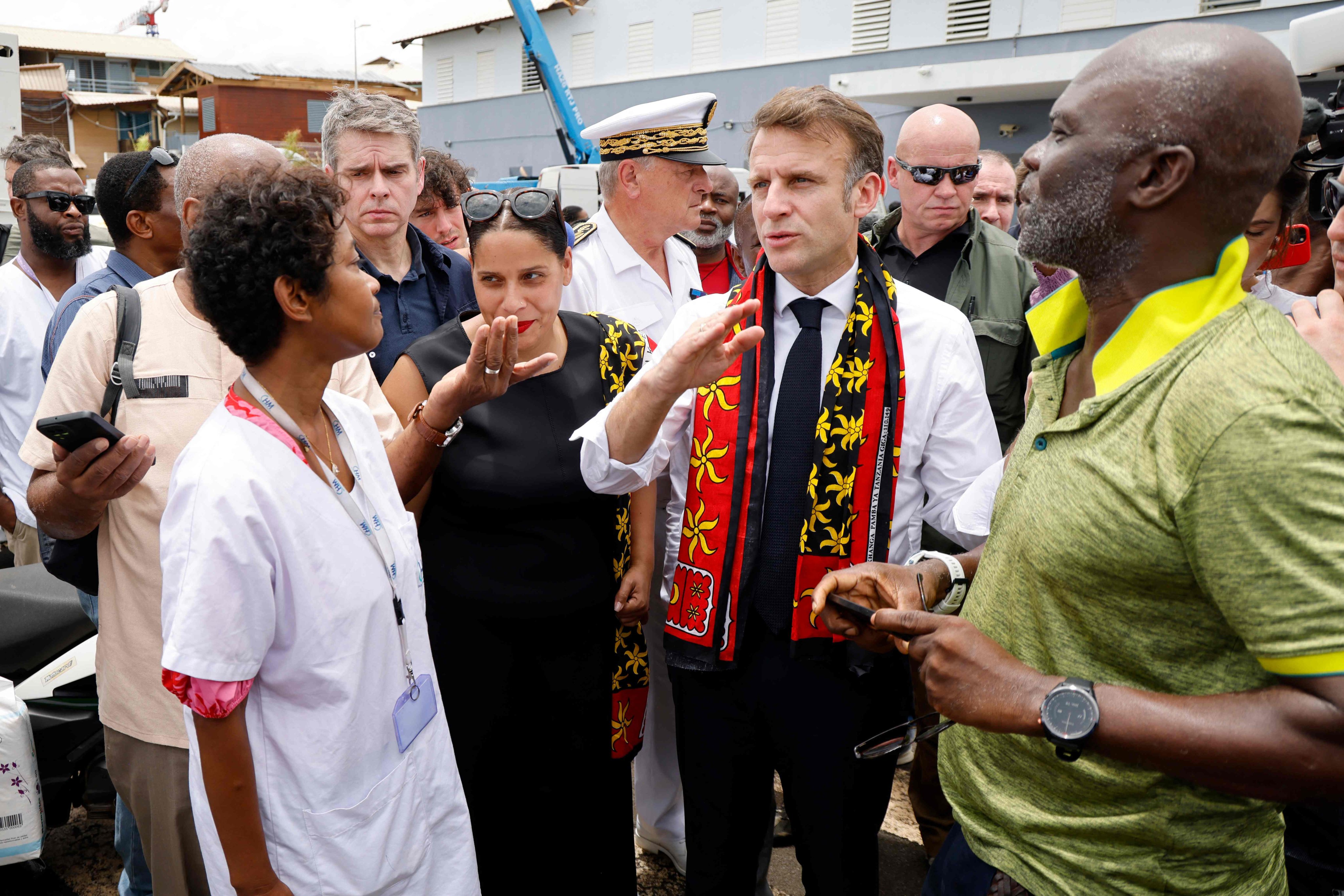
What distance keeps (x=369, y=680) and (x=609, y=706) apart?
1.10 m

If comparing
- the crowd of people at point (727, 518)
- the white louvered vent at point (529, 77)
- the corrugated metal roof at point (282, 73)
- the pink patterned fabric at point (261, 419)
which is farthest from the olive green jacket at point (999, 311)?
the corrugated metal roof at point (282, 73)

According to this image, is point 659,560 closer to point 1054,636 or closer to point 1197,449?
point 1054,636

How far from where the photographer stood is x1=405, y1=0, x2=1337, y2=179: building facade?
15.5 m

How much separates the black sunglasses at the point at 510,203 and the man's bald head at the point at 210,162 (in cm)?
55

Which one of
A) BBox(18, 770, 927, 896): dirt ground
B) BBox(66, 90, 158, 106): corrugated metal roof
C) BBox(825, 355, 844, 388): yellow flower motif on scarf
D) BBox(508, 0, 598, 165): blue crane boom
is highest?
BBox(66, 90, 158, 106): corrugated metal roof

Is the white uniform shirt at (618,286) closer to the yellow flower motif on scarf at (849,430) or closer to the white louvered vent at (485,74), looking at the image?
the yellow flower motif on scarf at (849,430)

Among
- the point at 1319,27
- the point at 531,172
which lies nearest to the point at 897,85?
the point at 531,172

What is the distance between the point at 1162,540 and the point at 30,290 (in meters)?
5.17

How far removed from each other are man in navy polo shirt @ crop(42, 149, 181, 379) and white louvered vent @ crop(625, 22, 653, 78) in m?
21.6

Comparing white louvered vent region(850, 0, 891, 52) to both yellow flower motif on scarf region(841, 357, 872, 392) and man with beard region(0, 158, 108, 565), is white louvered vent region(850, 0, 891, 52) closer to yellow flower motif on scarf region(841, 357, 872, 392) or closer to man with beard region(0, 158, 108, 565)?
man with beard region(0, 158, 108, 565)

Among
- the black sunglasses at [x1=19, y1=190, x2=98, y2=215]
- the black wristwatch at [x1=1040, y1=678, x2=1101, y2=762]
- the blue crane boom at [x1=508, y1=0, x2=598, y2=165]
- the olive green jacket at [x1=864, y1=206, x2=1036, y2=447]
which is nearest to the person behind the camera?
the black wristwatch at [x1=1040, y1=678, x2=1101, y2=762]

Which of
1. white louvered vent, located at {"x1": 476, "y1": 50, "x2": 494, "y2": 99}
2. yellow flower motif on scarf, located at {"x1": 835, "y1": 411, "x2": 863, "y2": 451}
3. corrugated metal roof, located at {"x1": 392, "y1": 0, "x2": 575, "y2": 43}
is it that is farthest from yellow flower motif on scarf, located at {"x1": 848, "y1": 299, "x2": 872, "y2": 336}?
white louvered vent, located at {"x1": 476, "y1": 50, "x2": 494, "y2": 99}

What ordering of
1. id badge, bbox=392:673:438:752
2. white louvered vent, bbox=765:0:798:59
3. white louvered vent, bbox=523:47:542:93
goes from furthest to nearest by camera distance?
white louvered vent, bbox=523:47:542:93, white louvered vent, bbox=765:0:798:59, id badge, bbox=392:673:438:752

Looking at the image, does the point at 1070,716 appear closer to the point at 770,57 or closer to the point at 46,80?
the point at 770,57
